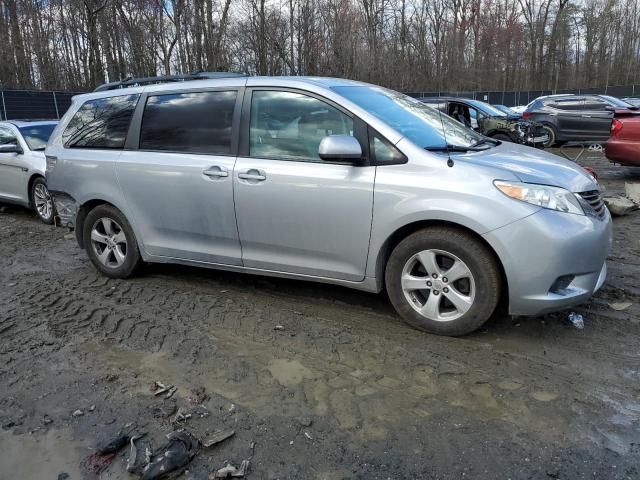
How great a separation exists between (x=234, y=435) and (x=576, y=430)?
1.74 meters

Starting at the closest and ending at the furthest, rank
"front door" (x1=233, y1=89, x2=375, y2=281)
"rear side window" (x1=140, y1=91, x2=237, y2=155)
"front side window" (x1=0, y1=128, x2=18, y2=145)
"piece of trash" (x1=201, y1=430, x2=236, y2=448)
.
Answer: "piece of trash" (x1=201, y1=430, x2=236, y2=448) < "front door" (x1=233, y1=89, x2=375, y2=281) < "rear side window" (x1=140, y1=91, x2=237, y2=155) < "front side window" (x1=0, y1=128, x2=18, y2=145)

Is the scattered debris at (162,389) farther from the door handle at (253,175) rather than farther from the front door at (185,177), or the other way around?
the door handle at (253,175)

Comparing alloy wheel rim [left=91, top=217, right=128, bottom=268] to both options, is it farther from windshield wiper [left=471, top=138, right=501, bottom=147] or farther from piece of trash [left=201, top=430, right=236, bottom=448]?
windshield wiper [left=471, top=138, right=501, bottom=147]

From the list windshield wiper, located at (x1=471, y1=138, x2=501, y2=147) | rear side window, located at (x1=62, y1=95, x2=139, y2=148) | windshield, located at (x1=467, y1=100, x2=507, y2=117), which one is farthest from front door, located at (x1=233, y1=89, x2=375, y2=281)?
windshield, located at (x1=467, y1=100, x2=507, y2=117)

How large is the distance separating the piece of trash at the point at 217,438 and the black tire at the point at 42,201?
21.6 feet

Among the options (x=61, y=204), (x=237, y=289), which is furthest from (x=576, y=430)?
(x=61, y=204)

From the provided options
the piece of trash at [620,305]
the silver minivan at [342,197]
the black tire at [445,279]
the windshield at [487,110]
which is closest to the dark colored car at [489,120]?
the windshield at [487,110]

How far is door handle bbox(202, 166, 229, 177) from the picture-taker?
428 cm

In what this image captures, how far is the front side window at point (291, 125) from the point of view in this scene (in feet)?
13.1

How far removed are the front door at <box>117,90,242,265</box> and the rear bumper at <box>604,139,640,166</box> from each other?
7757 mm

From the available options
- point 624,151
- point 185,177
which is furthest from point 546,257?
point 624,151

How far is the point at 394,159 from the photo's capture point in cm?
372

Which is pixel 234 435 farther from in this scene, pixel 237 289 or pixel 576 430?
pixel 237 289

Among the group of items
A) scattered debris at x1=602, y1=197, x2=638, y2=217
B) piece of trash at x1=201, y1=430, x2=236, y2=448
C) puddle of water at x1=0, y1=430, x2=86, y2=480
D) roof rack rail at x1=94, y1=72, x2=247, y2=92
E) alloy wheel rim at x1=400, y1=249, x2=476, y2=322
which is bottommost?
puddle of water at x1=0, y1=430, x2=86, y2=480
